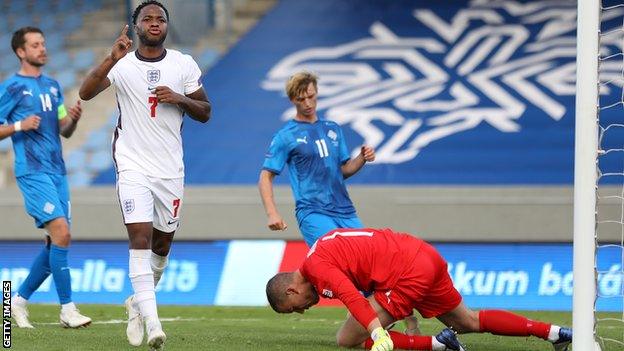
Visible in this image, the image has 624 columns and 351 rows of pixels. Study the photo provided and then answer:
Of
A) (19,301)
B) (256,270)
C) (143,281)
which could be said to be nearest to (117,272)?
(256,270)

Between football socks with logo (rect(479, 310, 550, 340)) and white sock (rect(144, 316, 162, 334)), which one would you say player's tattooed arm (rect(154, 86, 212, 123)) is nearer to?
white sock (rect(144, 316, 162, 334))

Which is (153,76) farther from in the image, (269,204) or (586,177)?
(586,177)

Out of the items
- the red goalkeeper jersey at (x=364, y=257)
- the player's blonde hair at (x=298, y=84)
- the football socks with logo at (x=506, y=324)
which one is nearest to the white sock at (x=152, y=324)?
the red goalkeeper jersey at (x=364, y=257)

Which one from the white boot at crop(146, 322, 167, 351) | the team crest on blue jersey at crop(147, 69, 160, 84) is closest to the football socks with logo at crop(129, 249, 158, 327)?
the white boot at crop(146, 322, 167, 351)

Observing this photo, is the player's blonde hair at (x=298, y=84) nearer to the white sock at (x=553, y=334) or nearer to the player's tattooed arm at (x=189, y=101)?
the player's tattooed arm at (x=189, y=101)

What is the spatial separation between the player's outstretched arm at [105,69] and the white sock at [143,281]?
41.0 inches

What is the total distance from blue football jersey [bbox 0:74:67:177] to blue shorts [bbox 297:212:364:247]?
213 centimetres

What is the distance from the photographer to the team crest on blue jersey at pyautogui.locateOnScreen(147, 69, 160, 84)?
7969mm

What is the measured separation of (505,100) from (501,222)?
3.56m

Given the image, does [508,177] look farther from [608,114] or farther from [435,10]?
[435,10]

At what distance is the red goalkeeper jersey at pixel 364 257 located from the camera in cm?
737

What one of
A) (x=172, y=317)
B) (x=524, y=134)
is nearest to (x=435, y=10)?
(x=524, y=134)

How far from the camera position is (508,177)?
16.3 meters

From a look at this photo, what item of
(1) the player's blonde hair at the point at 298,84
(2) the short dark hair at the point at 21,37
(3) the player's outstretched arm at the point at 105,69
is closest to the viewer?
(3) the player's outstretched arm at the point at 105,69
